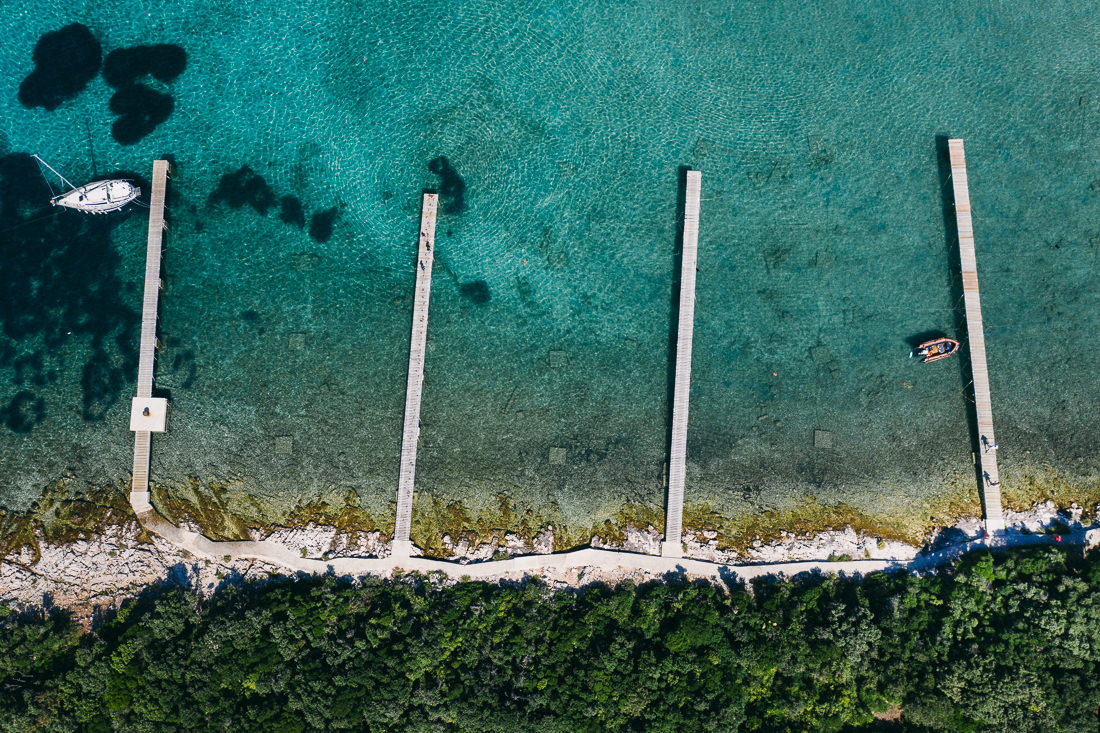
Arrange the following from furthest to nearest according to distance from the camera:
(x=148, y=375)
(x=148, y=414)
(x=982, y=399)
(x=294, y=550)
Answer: (x=294, y=550)
(x=982, y=399)
(x=148, y=375)
(x=148, y=414)

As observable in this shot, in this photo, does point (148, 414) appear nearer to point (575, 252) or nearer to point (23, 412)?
point (23, 412)

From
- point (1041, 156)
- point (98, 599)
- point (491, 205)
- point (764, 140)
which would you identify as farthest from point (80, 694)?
point (1041, 156)

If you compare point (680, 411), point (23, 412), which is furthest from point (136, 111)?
point (680, 411)

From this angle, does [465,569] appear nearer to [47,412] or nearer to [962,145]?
[47,412]

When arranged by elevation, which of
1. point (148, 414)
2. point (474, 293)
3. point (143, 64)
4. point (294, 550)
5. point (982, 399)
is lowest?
point (294, 550)

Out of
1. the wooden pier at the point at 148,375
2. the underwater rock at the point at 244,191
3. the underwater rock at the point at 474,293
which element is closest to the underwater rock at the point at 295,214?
the underwater rock at the point at 244,191

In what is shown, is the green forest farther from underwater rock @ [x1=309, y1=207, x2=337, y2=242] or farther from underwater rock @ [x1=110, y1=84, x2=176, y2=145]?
underwater rock @ [x1=110, y1=84, x2=176, y2=145]

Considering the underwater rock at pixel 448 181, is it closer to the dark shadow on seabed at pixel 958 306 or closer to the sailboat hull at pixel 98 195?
the sailboat hull at pixel 98 195

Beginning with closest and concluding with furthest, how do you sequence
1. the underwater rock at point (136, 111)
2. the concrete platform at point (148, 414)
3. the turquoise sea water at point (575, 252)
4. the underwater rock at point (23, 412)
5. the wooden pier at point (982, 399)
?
the concrete platform at point (148, 414)
the wooden pier at point (982, 399)
the underwater rock at point (23, 412)
the turquoise sea water at point (575, 252)
the underwater rock at point (136, 111)
